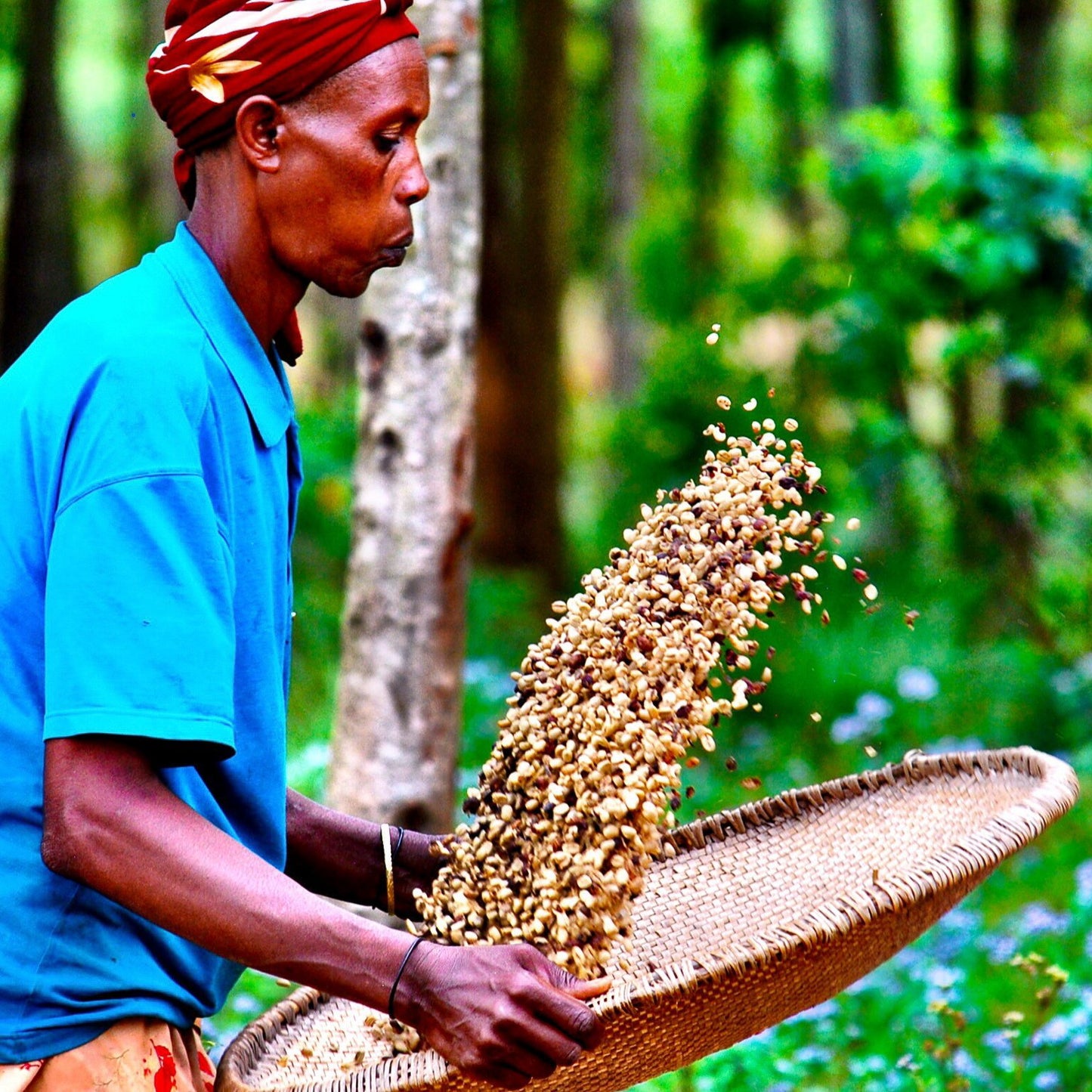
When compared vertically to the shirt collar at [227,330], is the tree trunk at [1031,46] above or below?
above

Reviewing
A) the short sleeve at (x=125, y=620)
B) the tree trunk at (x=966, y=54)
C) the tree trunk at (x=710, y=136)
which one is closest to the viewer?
the short sleeve at (x=125, y=620)

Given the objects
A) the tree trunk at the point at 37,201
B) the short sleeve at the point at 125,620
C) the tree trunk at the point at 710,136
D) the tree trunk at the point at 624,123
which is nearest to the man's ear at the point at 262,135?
the short sleeve at the point at 125,620

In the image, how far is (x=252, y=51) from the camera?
1.71 meters

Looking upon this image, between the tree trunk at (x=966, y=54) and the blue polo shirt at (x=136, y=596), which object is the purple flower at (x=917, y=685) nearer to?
the blue polo shirt at (x=136, y=596)

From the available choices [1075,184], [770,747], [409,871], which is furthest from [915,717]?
[409,871]

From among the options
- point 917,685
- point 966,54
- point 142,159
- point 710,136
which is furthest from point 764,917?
point 142,159

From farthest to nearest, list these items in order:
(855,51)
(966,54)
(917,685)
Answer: (966,54)
(855,51)
(917,685)

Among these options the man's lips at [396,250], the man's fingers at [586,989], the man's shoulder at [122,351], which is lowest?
the man's fingers at [586,989]

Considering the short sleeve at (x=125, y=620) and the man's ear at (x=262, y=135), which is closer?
the short sleeve at (x=125, y=620)

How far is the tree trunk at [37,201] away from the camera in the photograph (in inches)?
252

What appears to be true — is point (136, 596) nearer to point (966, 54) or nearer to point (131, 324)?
point (131, 324)

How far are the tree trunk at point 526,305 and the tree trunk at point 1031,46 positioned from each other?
2665 mm

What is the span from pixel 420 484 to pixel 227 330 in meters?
2.10

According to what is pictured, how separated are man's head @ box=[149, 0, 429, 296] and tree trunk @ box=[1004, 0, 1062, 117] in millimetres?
7329
